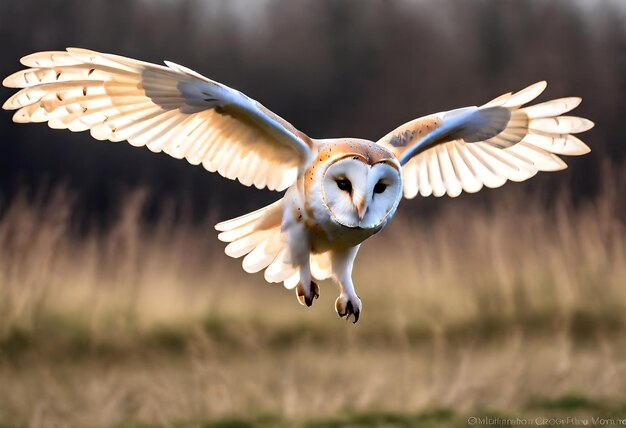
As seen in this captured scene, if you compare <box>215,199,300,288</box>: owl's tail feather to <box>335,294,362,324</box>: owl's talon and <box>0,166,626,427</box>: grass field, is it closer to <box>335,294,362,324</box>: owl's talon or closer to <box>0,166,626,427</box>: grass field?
<box>335,294,362,324</box>: owl's talon

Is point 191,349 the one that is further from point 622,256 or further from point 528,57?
point 528,57

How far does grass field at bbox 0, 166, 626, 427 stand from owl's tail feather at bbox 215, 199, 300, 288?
1.35m

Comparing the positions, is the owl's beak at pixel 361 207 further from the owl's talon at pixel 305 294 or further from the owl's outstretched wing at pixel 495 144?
the owl's outstretched wing at pixel 495 144

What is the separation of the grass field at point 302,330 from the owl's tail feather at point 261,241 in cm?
135

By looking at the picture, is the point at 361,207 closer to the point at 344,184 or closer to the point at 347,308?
the point at 344,184

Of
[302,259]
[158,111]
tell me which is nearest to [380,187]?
[302,259]

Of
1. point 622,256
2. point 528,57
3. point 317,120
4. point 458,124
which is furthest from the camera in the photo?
point 528,57

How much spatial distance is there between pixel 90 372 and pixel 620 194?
251cm

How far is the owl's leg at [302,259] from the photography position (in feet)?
10.6

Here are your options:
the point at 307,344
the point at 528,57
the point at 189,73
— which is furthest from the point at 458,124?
the point at 528,57

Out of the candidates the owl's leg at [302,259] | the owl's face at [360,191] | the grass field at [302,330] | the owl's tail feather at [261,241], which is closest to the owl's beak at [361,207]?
the owl's face at [360,191]

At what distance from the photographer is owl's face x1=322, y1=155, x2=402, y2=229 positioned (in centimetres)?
302

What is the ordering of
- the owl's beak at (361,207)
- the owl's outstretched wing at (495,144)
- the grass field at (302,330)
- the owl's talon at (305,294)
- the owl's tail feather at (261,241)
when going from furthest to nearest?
the grass field at (302,330), the owl's outstretched wing at (495,144), the owl's tail feather at (261,241), the owl's talon at (305,294), the owl's beak at (361,207)

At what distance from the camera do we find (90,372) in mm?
4746
